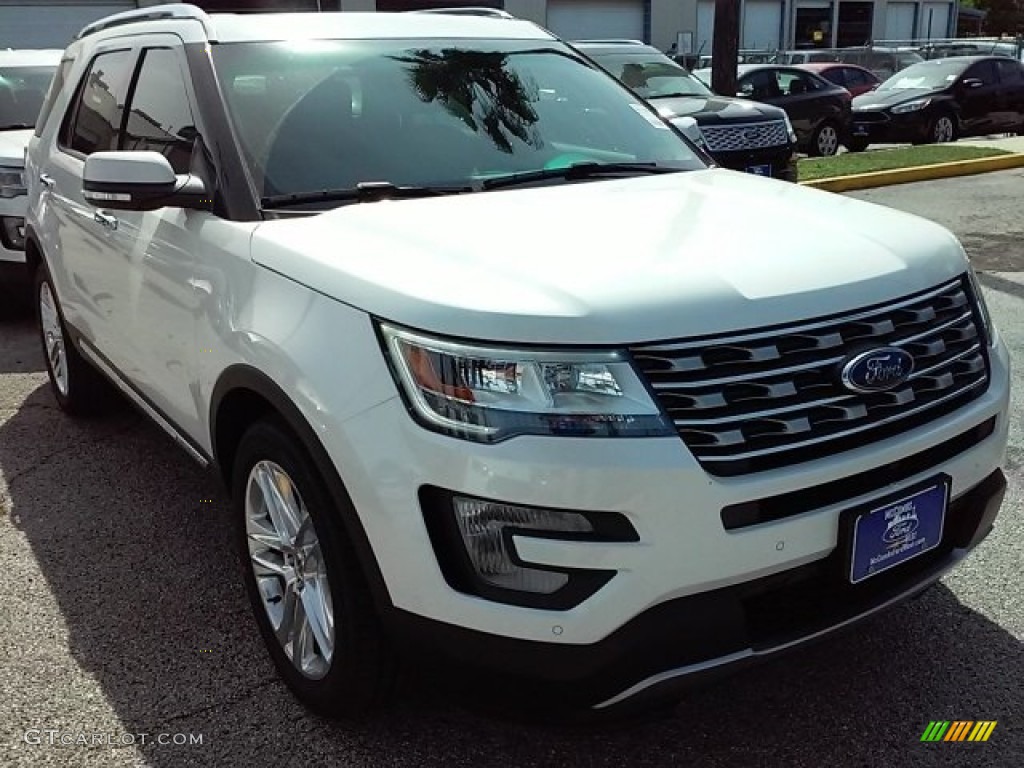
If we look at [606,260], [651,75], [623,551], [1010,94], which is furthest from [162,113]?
[1010,94]

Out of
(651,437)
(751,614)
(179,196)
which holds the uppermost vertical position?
(179,196)

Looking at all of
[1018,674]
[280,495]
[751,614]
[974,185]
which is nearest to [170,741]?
[280,495]

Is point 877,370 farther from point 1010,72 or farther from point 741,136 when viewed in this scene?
point 1010,72

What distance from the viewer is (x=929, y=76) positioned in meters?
17.1

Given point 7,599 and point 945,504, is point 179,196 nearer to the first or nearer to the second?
point 7,599

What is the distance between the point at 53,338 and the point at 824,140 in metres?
13.2

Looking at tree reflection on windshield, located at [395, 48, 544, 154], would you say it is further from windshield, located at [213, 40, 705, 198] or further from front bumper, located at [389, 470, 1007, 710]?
front bumper, located at [389, 470, 1007, 710]

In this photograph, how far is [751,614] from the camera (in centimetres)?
230

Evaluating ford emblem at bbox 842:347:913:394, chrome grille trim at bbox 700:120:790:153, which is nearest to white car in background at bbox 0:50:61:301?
chrome grille trim at bbox 700:120:790:153

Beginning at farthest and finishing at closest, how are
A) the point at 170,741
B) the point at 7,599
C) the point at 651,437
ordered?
A: 1. the point at 7,599
2. the point at 170,741
3. the point at 651,437

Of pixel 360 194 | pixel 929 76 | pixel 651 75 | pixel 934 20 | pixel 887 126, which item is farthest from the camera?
pixel 934 20

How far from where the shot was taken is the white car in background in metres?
6.88

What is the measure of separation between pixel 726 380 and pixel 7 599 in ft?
8.56

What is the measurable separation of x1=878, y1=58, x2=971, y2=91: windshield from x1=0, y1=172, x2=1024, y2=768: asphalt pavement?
14731 millimetres
